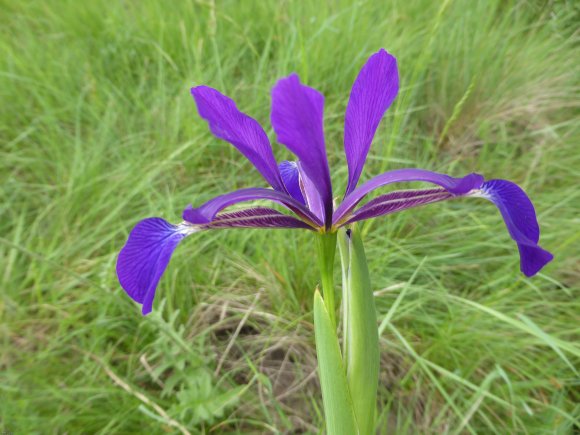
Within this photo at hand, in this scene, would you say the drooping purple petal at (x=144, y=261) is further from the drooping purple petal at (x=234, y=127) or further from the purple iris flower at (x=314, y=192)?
the drooping purple petal at (x=234, y=127)

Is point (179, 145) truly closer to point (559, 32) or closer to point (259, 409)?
point (259, 409)

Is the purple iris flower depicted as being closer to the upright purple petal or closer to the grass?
the upright purple petal

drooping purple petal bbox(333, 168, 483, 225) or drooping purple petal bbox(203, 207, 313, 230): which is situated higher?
drooping purple petal bbox(333, 168, 483, 225)

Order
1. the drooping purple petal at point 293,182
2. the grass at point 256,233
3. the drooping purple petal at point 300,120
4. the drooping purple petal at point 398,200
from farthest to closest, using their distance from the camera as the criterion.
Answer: the grass at point 256,233 < the drooping purple petal at point 293,182 < the drooping purple petal at point 398,200 < the drooping purple petal at point 300,120

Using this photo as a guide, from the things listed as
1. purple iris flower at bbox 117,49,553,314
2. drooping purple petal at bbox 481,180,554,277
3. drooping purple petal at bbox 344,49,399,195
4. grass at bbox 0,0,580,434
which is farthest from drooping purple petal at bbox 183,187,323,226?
grass at bbox 0,0,580,434

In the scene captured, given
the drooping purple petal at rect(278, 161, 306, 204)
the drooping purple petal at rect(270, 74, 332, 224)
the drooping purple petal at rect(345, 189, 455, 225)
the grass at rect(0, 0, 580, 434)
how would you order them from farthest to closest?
1. the grass at rect(0, 0, 580, 434)
2. the drooping purple petal at rect(278, 161, 306, 204)
3. the drooping purple petal at rect(345, 189, 455, 225)
4. the drooping purple petal at rect(270, 74, 332, 224)

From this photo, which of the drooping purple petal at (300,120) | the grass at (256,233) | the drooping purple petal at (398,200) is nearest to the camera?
the drooping purple petal at (300,120)

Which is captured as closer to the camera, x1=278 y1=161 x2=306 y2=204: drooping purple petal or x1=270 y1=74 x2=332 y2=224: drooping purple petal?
x1=270 y1=74 x2=332 y2=224: drooping purple petal

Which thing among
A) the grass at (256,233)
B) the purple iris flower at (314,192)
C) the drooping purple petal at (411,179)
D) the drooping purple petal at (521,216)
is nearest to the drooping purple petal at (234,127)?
the purple iris flower at (314,192)
